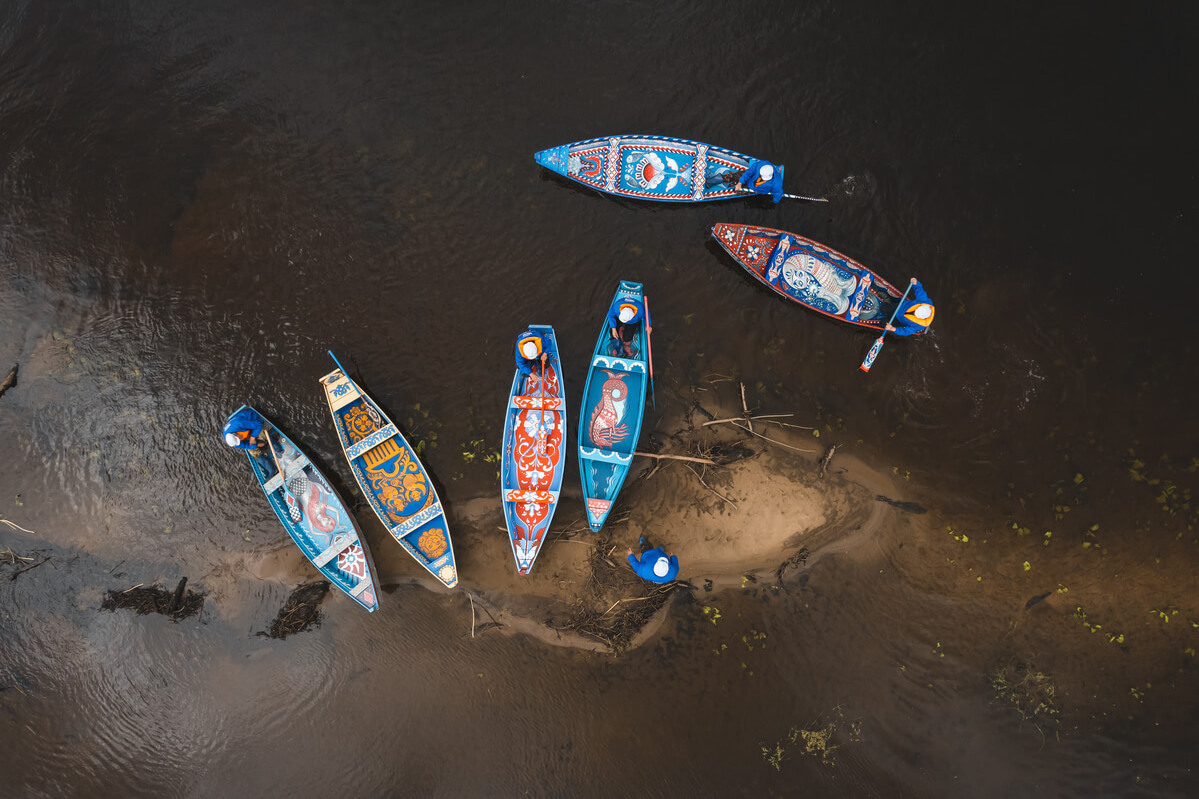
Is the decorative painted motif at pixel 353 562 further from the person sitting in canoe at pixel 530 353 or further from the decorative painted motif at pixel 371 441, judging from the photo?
the person sitting in canoe at pixel 530 353

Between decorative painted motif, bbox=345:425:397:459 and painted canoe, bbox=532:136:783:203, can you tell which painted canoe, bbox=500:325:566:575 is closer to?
decorative painted motif, bbox=345:425:397:459

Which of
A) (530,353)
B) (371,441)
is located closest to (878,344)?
(530,353)

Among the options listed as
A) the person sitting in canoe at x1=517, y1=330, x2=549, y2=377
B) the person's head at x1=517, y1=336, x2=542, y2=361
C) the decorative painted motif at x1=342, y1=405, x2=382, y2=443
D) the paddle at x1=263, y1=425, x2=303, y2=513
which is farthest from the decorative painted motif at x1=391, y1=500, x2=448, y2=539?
the person's head at x1=517, y1=336, x2=542, y2=361

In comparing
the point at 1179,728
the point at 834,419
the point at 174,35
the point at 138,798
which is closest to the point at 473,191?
the point at 174,35

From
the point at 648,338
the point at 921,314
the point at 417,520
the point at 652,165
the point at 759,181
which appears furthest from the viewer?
the point at 417,520

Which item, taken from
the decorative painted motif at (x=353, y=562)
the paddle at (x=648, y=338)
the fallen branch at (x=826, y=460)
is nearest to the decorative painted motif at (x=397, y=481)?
the decorative painted motif at (x=353, y=562)

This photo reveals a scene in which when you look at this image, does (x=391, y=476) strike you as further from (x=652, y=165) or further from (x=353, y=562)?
(x=652, y=165)

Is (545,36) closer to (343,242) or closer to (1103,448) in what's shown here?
(343,242)
